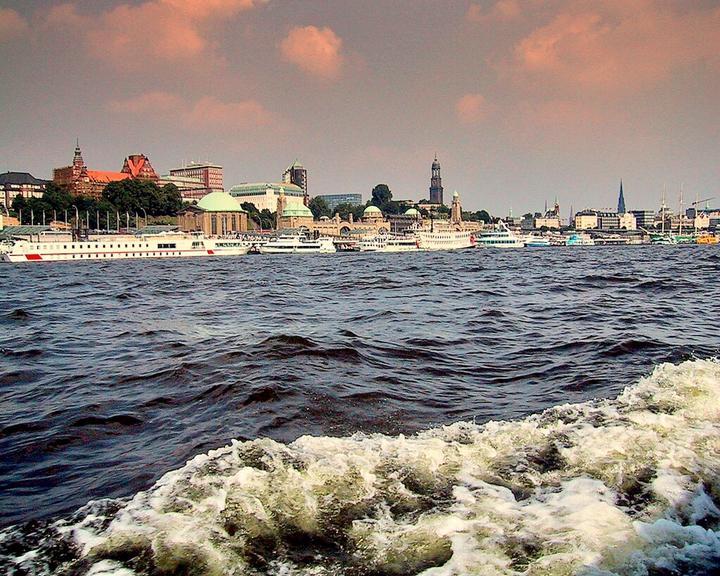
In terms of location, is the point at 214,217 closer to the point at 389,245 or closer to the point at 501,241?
the point at 389,245

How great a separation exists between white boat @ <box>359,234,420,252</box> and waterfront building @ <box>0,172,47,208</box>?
68.7m

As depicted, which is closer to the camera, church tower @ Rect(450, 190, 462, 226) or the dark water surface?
the dark water surface

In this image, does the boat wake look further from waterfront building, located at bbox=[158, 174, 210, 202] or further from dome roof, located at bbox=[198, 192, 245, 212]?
waterfront building, located at bbox=[158, 174, 210, 202]

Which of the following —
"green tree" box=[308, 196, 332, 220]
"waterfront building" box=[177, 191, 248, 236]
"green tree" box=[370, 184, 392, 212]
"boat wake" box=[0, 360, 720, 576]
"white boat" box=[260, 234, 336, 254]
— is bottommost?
"boat wake" box=[0, 360, 720, 576]

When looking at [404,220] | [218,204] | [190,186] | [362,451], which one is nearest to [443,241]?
[218,204]

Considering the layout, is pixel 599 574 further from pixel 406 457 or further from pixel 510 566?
pixel 406 457

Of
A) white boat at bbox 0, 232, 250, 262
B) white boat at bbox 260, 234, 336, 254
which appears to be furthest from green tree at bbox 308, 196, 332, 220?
white boat at bbox 0, 232, 250, 262

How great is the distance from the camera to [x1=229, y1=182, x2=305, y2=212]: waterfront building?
169 m

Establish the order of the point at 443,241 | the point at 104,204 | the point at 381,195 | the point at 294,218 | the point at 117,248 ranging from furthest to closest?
the point at 381,195 < the point at 294,218 < the point at 443,241 < the point at 104,204 < the point at 117,248

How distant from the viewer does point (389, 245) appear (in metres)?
100

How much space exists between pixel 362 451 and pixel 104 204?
4279 inches

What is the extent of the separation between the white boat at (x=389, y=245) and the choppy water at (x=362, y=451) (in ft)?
288

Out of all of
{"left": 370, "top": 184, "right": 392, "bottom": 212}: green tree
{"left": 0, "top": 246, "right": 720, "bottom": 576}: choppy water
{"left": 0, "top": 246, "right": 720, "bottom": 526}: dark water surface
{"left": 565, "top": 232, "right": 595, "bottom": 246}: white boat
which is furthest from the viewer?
{"left": 370, "top": 184, "right": 392, "bottom": 212}: green tree

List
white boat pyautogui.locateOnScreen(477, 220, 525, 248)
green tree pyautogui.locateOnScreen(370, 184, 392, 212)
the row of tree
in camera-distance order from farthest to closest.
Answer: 1. green tree pyautogui.locateOnScreen(370, 184, 392, 212)
2. white boat pyautogui.locateOnScreen(477, 220, 525, 248)
3. the row of tree
